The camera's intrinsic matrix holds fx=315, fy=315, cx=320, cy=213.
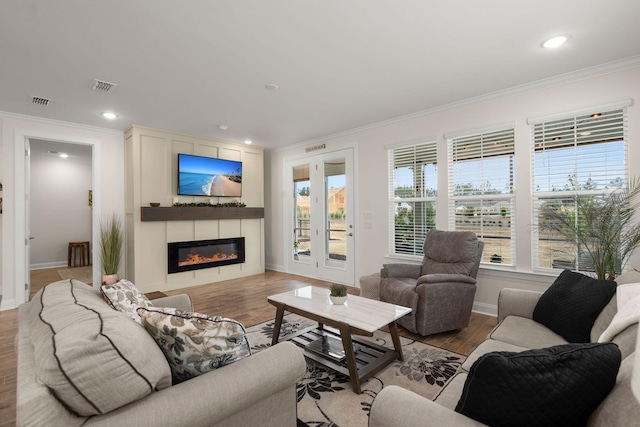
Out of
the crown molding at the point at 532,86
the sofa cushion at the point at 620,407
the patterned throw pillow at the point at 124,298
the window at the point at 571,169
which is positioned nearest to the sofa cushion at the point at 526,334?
the sofa cushion at the point at 620,407

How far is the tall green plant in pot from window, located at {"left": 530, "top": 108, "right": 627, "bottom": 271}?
0.06m

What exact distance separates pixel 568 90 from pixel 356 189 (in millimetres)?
2860

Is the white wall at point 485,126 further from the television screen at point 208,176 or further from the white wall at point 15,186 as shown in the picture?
the white wall at point 15,186

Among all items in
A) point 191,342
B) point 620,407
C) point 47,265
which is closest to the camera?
point 620,407

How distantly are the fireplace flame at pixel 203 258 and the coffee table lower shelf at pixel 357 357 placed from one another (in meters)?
3.03

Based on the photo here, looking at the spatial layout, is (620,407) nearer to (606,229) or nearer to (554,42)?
(606,229)

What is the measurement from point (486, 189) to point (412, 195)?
0.98m

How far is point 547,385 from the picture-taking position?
2.91 feet

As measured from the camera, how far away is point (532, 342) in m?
1.84

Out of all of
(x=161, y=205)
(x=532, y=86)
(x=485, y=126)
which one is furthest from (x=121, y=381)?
(x=161, y=205)

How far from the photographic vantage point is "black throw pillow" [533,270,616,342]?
178cm

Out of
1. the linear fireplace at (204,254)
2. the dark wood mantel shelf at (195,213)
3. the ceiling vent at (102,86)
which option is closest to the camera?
the ceiling vent at (102,86)

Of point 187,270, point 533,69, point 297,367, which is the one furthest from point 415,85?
point 187,270

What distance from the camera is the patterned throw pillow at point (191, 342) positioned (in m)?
1.21
